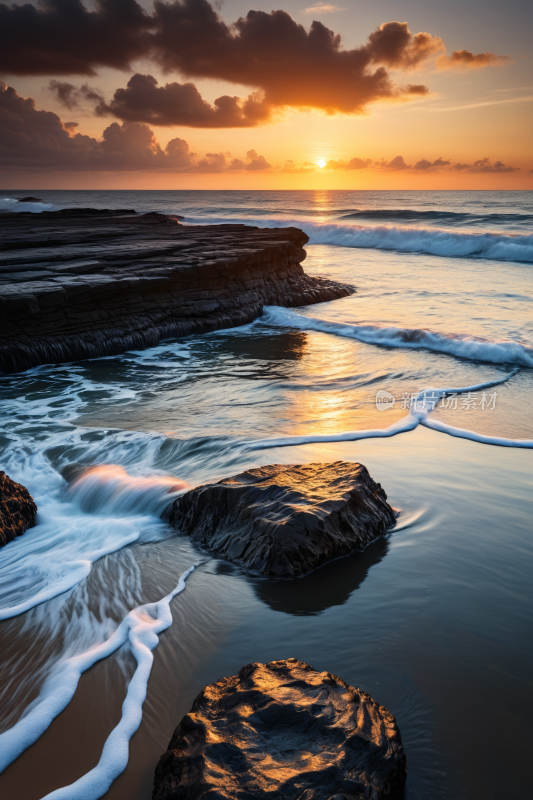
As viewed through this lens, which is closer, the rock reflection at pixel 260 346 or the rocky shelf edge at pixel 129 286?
the rocky shelf edge at pixel 129 286

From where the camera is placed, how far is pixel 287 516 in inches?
122

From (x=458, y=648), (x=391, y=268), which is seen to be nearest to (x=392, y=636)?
(x=458, y=648)

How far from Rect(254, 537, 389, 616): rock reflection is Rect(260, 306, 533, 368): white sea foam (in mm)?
6354

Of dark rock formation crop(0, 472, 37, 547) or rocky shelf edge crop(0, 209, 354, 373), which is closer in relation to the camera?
dark rock formation crop(0, 472, 37, 547)

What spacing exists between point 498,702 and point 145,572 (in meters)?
2.04

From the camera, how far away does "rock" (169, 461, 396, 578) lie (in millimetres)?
3057

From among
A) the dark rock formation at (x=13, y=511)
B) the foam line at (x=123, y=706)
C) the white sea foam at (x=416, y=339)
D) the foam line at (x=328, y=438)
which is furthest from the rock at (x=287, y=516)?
the white sea foam at (x=416, y=339)

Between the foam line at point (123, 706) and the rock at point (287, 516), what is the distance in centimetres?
54

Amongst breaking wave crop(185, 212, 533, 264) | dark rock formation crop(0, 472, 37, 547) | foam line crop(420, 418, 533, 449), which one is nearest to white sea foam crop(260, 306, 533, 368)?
foam line crop(420, 418, 533, 449)

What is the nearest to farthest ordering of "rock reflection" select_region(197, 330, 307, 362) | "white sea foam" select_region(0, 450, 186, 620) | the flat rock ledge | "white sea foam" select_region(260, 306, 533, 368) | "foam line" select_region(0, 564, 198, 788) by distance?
the flat rock ledge
"foam line" select_region(0, 564, 198, 788)
"white sea foam" select_region(0, 450, 186, 620)
"white sea foam" select_region(260, 306, 533, 368)
"rock reflection" select_region(197, 330, 307, 362)

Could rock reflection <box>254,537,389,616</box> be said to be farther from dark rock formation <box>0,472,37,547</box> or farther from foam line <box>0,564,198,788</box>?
dark rock formation <box>0,472,37,547</box>

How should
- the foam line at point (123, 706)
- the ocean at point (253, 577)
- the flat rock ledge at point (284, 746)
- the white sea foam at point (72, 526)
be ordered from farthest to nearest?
the white sea foam at point (72, 526), the ocean at point (253, 577), the foam line at point (123, 706), the flat rock ledge at point (284, 746)

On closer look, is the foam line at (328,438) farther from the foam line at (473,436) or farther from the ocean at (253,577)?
the foam line at (473,436)

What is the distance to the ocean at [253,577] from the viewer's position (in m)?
2.03
